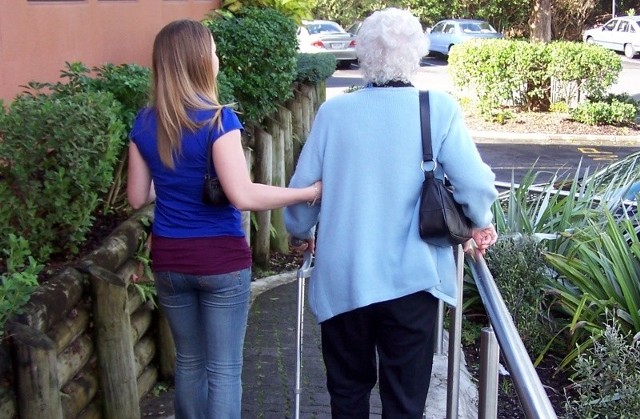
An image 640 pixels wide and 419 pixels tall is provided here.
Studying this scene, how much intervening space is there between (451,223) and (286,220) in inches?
28.4

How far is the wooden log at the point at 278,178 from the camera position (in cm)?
782

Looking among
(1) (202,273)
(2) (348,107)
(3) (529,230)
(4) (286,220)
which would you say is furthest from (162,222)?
(3) (529,230)

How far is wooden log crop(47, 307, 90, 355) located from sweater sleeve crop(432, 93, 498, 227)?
5.42 feet

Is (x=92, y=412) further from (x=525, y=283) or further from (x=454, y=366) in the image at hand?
(x=525, y=283)

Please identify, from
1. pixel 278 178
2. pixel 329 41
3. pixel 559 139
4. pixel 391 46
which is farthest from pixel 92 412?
pixel 329 41

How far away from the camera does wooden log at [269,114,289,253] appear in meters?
7.82

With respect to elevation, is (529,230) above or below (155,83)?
below

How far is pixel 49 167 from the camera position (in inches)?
158

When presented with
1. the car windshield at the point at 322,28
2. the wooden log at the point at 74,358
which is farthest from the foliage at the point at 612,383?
the car windshield at the point at 322,28

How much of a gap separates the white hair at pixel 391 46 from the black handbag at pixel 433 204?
0.42 ft

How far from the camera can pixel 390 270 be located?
3068 millimetres

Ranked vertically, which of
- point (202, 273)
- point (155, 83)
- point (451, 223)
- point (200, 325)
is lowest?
point (200, 325)

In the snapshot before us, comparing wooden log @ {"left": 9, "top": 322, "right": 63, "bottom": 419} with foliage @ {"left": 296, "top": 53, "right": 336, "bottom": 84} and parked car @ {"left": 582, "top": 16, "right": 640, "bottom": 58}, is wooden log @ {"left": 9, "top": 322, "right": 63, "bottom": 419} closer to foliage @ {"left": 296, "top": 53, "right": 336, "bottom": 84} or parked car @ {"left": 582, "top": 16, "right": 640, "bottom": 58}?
foliage @ {"left": 296, "top": 53, "right": 336, "bottom": 84}

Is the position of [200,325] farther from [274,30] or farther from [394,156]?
[274,30]
